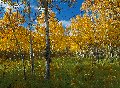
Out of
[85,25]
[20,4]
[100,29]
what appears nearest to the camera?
[20,4]

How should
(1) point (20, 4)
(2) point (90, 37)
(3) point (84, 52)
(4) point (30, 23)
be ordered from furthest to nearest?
(3) point (84, 52) < (2) point (90, 37) < (4) point (30, 23) < (1) point (20, 4)

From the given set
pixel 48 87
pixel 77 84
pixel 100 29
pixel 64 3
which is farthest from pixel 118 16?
pixel 100 29

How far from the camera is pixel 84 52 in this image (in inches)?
3275

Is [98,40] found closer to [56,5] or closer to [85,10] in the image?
[85,10]

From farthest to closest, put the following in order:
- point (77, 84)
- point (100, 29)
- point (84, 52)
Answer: point (84, 52) < point (100, 29) < point (77, 84)

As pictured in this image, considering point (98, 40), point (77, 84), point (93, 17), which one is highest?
point (93, 17)

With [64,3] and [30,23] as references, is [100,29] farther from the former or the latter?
[64,3]

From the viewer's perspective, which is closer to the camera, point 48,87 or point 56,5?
point 48,87

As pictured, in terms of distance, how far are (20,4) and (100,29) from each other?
20812mm

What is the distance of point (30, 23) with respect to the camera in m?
27.0

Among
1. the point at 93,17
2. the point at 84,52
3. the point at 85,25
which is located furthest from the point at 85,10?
the point at 84,52

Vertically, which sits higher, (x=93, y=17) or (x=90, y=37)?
(x=93, y=17)

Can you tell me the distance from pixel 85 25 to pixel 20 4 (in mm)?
31336

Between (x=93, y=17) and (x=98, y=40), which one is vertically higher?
(x=93, y=17)
